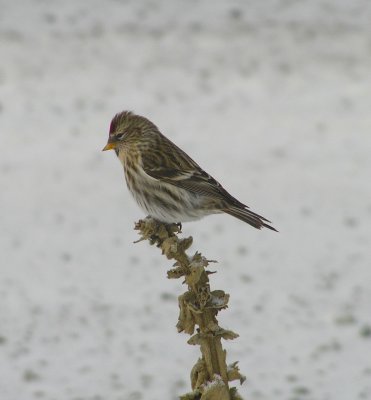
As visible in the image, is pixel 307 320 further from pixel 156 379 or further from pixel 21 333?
pixel 21 333

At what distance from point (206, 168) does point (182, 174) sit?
20.5 feet

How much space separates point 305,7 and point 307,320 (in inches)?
304

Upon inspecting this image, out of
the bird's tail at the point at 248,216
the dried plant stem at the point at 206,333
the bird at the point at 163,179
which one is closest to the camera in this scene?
the dried plant stem at the point at 206,333

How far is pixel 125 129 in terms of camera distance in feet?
14.7

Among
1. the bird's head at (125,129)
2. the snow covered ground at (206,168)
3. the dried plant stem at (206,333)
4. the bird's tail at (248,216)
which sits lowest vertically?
the dried plant stem at (206,333)

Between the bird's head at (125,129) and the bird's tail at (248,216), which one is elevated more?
the bird's head at (125,129)

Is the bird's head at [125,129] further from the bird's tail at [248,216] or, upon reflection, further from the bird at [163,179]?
the bird's tail at [248,216]

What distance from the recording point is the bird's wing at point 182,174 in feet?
14.0

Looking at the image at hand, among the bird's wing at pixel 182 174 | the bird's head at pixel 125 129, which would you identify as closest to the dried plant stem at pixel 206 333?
the bird's wing at pixel 182 174

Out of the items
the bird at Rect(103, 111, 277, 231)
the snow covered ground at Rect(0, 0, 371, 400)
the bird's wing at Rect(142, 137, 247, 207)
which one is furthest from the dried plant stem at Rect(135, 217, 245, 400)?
the snow covered ground at Rect(0, 0, 371, 400)

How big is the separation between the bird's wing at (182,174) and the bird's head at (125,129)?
15cm

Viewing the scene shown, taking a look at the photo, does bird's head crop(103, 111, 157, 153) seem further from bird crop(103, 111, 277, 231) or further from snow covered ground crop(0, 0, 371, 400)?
snow covered ground crop(0, 0, 371, 400)

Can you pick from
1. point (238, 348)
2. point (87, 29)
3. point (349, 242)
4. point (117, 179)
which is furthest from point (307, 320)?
point (87, 29)

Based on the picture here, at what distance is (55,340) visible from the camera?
754cm
